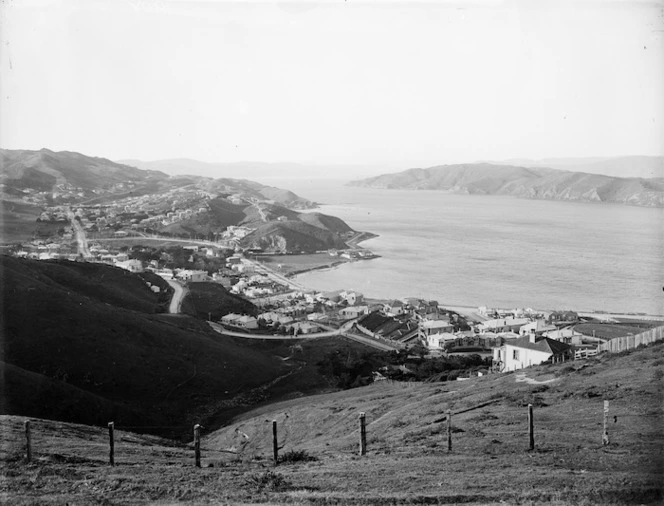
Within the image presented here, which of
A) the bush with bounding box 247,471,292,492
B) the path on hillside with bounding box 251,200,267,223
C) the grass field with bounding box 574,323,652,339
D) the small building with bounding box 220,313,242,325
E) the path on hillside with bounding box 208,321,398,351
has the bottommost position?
the path on hillside with bounding box 208,321,398,351

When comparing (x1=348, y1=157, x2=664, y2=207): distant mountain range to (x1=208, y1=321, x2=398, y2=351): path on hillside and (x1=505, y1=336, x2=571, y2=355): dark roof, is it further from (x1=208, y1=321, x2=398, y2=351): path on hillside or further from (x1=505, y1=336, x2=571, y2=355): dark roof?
(x1=505, y1=336, x2=571, y2=355): dark roof

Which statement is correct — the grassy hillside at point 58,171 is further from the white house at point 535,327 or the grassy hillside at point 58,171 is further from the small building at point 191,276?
the white house at point 535,327

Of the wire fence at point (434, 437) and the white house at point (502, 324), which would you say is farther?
the white house at point (502, 324)

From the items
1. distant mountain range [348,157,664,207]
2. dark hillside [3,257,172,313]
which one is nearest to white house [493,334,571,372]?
dark hillside [3,257,172,313]

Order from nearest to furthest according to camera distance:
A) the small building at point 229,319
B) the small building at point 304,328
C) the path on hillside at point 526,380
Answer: the path on hillside at point 526,380 < the small building at point 304,328 < the small building at point 229,319

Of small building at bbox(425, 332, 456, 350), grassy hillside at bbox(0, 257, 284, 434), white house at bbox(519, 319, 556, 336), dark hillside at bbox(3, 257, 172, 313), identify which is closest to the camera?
grassy hillside at bbox(0, 257, 284, 434)

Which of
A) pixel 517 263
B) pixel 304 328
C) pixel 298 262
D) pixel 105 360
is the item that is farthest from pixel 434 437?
pixel 298 262

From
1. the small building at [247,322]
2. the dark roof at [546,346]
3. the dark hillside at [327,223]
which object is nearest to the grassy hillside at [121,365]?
the small building at [247,322]

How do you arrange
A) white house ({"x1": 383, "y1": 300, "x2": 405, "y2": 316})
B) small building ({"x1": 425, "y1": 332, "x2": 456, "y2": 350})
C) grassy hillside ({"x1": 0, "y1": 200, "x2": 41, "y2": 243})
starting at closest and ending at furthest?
small building ({"x1": 425, "y1": 332, "x2": 456, "y2": 350}) < white house ({"x1": 383, "y1": 300, "x2": 405, "y2": 316}) < grassy hillside ({"x1": 0, "y1": 200, "x2": 41, "y2": 243})
